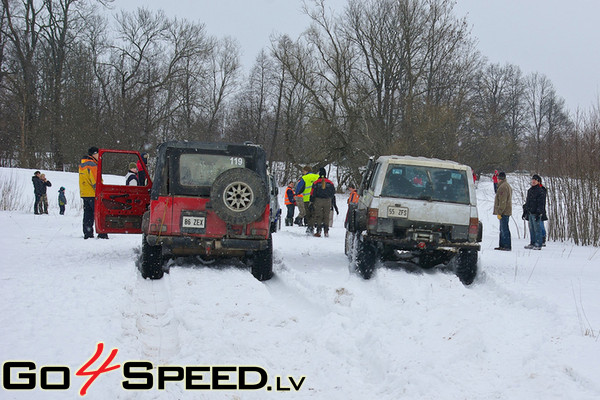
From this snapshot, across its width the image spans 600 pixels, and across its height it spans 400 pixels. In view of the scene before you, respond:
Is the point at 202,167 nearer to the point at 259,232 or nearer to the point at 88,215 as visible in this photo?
the point at 259,232

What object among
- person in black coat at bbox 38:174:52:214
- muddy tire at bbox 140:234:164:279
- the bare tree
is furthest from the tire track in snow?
the bare tree

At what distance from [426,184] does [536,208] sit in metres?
6.06

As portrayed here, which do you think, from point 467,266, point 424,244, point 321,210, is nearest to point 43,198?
point 321,210

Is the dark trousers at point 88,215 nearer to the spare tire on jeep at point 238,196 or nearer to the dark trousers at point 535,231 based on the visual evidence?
the spare tire on jeep at point 238,196

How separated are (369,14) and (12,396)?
35.3m

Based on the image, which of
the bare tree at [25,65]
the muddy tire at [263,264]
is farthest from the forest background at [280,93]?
the muddy tire at [263,264]

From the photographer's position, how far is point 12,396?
3.85 meters

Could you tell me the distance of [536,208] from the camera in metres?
13.9

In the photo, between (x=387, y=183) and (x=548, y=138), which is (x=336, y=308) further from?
(x=548, y=138)

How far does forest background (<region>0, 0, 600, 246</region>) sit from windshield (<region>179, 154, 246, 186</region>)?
12848 millimetres

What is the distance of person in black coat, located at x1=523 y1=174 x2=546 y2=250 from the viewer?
45.5ft

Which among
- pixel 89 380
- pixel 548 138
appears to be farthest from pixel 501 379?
pixel 548 138

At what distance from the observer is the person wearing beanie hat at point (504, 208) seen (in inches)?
536

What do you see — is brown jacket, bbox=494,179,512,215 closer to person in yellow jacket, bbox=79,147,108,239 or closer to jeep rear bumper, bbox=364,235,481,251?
jeep rear bumper, bbox=364,235,481,251
